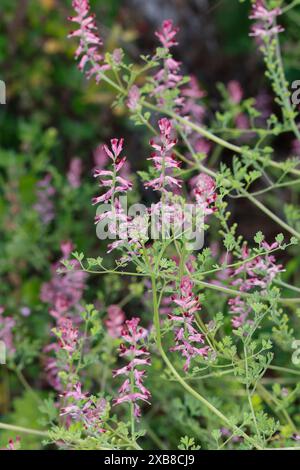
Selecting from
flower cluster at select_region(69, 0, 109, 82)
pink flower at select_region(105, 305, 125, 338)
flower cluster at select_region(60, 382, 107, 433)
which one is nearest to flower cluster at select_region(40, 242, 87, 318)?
pink flower at select_region(105, 305, 125, 338)

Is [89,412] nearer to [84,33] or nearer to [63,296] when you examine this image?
[84,33]

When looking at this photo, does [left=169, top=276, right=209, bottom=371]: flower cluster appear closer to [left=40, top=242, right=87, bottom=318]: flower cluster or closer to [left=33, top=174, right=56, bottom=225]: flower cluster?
[left=40, top=242, right=87, bottom=318]: flower cluster

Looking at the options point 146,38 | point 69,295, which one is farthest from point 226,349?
point 146,38

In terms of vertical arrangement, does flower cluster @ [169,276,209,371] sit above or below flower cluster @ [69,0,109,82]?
below

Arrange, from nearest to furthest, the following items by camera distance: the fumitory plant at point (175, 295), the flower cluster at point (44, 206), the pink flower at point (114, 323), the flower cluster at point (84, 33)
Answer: the fumitory plant at point (175, 295), the flower cluster at point (84, 33), the pink flower at point (114, 323), the flower cluster at point (44, 206)

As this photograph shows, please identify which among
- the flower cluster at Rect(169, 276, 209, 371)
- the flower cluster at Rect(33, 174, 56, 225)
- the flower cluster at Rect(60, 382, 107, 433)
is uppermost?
the flower cluster at Rect(33, 174, 56, 225)

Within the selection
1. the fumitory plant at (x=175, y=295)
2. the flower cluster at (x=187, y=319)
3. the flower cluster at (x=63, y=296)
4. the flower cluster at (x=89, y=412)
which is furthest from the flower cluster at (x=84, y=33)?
the flower cluster at (x=89, y=412)

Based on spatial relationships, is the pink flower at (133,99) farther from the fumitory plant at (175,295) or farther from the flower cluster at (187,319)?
the flower cluster at (187,319)

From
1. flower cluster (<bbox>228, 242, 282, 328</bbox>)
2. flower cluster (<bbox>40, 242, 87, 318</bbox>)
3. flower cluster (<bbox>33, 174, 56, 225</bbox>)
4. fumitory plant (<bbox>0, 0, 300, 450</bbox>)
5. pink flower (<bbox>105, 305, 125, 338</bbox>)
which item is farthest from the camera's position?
flower cluster (<bbox>33, 174, 56, 225</bbox>)

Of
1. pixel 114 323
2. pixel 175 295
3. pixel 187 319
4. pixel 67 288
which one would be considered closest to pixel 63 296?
pixel 67 288

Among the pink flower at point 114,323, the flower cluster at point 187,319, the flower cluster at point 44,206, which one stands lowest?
the flower cluster at point 187,319

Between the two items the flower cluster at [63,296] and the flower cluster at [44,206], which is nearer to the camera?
the flower cluster at [63,296]

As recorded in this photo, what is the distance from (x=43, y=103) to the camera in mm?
3928

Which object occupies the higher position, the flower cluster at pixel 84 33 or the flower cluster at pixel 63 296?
the flower cluster at pixel 84 33
